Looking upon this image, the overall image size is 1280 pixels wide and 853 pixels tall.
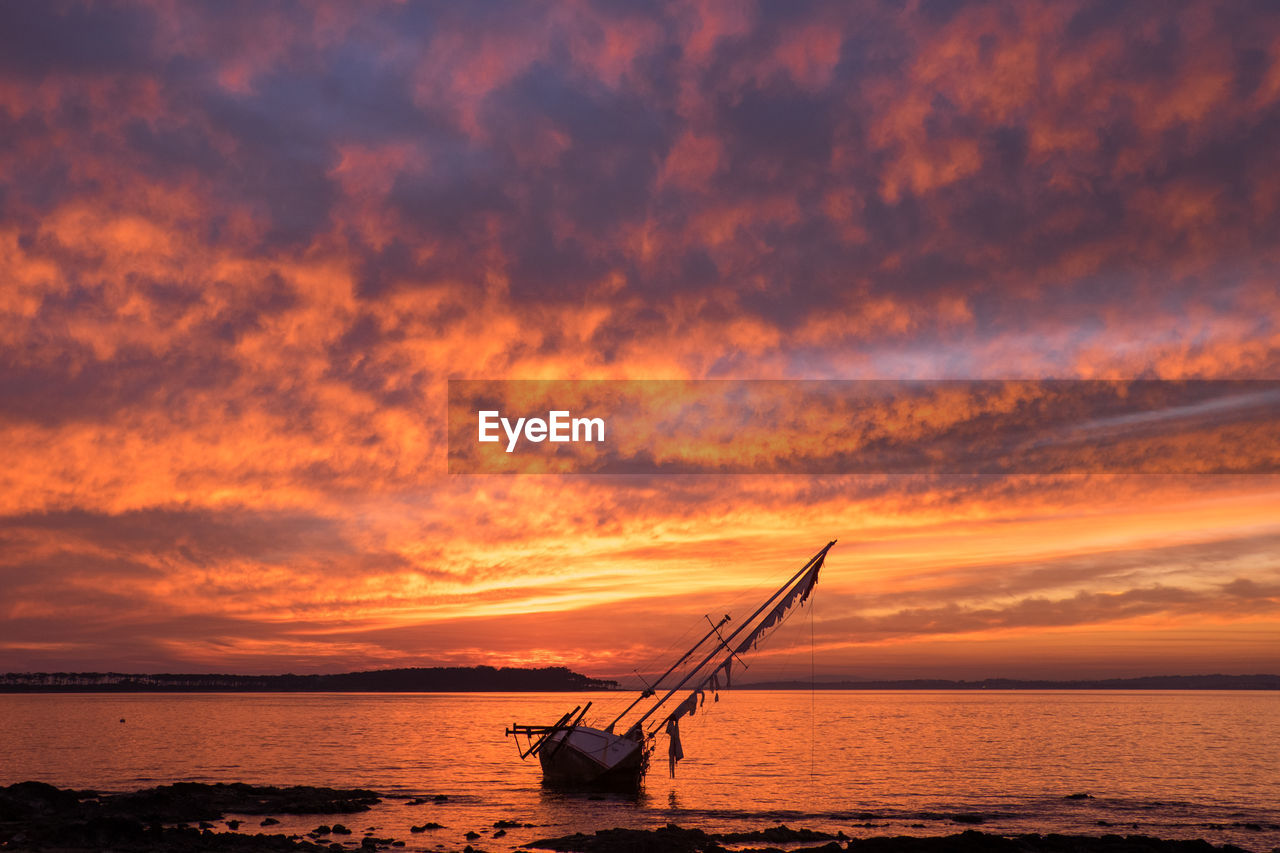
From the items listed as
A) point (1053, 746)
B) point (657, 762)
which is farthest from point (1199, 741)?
A: point (657, 762)

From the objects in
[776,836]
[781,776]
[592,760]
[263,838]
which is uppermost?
[263,838]

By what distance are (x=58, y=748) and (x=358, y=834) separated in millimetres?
89873

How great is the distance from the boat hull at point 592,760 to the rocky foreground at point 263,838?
1892cm

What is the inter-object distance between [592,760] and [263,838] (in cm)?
2944

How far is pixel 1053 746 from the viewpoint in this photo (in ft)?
408

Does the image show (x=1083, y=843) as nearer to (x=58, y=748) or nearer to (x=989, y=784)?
(x=989, y=784)

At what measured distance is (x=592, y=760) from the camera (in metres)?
68.9

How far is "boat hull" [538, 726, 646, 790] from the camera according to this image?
2704 inches

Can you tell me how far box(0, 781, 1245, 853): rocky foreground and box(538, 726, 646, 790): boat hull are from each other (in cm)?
1892

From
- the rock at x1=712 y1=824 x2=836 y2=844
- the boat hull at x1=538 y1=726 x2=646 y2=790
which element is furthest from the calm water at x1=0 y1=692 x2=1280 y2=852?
the rock at x1=712 y1=824 x2=836 y2=844

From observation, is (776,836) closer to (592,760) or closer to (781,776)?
(592,760)

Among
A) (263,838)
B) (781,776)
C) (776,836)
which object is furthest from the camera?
(781,776)

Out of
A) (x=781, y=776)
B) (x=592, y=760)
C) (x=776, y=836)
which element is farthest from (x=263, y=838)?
(x=781, y=776)

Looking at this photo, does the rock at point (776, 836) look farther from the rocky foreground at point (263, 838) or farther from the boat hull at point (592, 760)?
the boat hull at point (592, 760)
